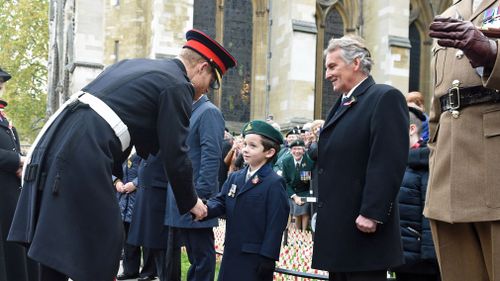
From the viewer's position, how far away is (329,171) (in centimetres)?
381

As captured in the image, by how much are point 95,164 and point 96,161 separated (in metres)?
0.02

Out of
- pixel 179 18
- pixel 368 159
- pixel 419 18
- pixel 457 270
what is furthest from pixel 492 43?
pixel 419 18

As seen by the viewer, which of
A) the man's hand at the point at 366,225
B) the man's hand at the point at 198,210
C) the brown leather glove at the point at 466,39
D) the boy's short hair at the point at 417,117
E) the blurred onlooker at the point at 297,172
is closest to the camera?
the brown leather glove at the point at 466,39

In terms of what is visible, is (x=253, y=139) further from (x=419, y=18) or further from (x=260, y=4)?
(x=419, y=18)

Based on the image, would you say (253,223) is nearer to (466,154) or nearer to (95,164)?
(95,164)

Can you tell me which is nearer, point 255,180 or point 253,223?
point 253,223

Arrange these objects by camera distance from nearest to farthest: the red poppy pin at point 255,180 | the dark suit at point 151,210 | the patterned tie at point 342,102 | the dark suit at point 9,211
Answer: the patterned tie at point 342,102 < the red poppy pin at point 255,180 < the dark suit at point 9,211 < the dark suit at point 151,210

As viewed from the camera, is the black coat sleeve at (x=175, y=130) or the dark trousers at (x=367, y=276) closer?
the black coat sleeve at (x=175, y=130)

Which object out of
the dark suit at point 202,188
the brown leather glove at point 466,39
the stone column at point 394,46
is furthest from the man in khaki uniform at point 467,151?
the stone column at point 394,46

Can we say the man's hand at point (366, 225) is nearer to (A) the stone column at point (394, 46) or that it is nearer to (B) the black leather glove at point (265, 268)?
(B) the black leather glove at point (265, 268)

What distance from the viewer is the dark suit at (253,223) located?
431 centimetres

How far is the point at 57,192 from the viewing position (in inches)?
123

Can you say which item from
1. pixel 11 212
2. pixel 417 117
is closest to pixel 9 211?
pixel 11 212

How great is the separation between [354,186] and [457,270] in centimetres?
100
